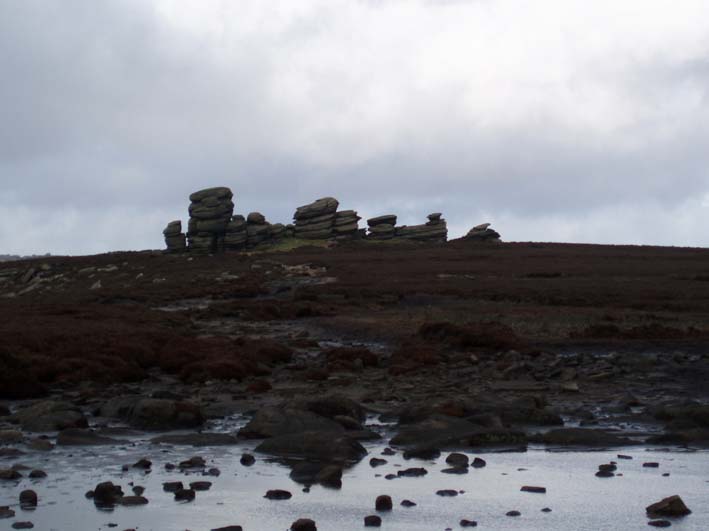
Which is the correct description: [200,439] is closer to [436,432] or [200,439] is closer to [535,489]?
[436,432]

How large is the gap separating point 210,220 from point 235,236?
4212mm

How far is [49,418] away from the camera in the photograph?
19.0m

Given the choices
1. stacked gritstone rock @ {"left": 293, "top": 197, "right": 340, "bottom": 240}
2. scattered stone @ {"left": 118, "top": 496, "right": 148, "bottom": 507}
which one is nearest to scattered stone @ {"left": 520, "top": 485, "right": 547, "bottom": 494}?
scattered stone @ {"left": 118, "top": 496, "right": 148, "bottom": 507}

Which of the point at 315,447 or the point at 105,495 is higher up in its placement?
the point at 315,447

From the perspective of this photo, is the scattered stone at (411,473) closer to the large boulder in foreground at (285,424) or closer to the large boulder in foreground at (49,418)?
the large boulder in foreground at (285,424)

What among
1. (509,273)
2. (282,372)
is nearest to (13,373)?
(282,372)

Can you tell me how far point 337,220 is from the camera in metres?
116

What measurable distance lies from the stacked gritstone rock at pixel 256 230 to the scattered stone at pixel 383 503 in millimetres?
98850

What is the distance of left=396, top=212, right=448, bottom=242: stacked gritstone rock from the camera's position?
115938 mm

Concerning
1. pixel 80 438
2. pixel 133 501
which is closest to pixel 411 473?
pixel 133 501

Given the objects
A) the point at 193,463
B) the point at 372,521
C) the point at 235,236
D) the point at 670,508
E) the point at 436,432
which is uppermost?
the point at 235,236

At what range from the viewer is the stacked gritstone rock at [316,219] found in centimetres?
11388

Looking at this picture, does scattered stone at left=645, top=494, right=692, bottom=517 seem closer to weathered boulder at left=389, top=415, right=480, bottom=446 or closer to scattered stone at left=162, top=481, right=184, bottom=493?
weathered boulder at left=389, top=415, right=480, bottom=446

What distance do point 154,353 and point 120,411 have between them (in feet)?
35.9
